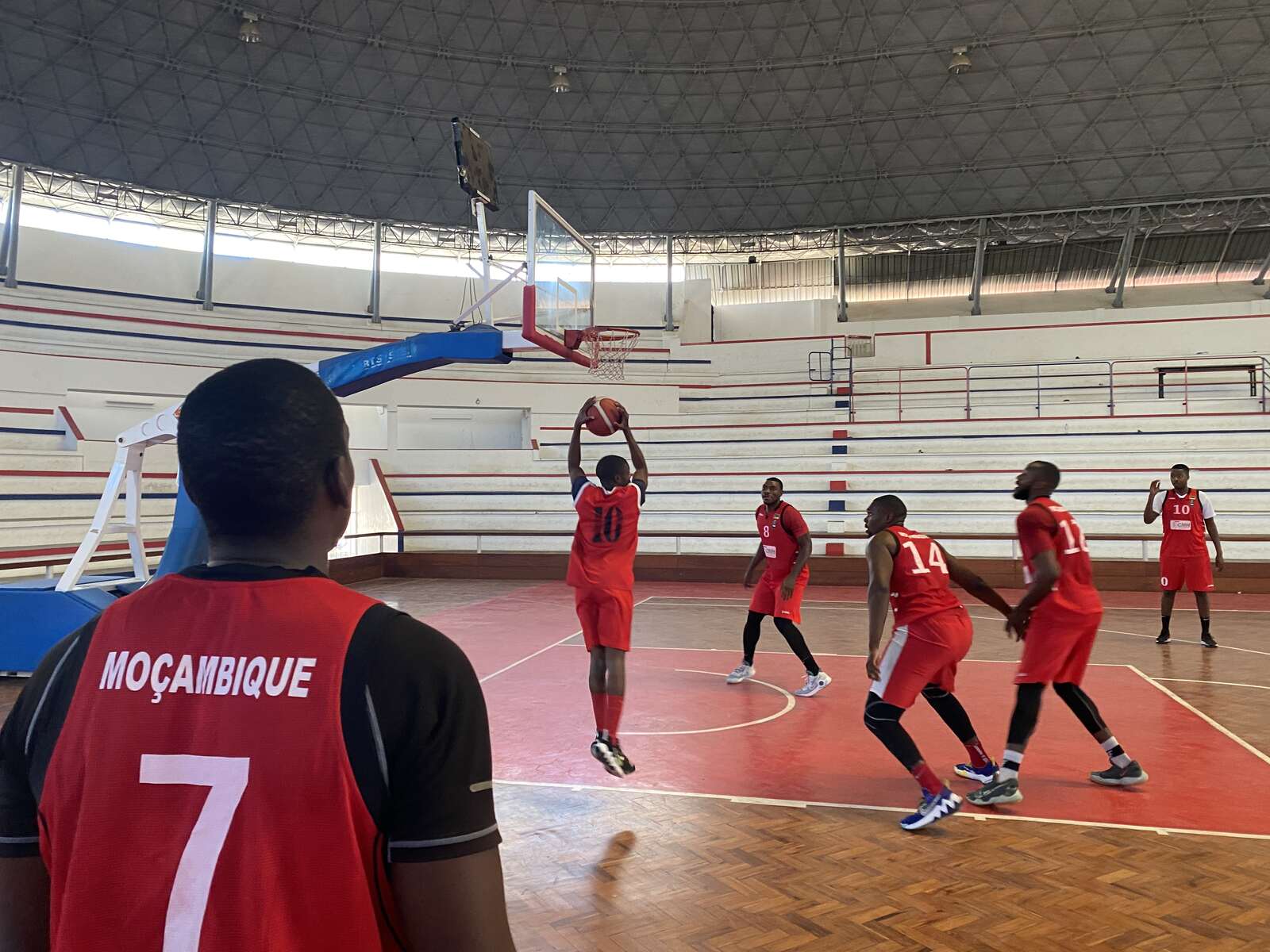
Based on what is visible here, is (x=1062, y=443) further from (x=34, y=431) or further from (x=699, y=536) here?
(x=34, y=431)

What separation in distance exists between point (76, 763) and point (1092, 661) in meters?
9.77

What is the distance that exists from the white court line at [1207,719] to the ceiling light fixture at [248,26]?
18959mm

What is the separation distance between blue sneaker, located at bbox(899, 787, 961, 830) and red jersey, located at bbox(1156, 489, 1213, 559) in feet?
23.5

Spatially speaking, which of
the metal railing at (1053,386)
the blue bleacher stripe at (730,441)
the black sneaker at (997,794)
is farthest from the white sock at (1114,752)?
the metal railing at (1053,386)

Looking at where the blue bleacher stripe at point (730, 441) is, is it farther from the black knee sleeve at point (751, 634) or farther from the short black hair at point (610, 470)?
the short black hair at point (610, 470)

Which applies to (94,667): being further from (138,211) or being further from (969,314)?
(969,314)

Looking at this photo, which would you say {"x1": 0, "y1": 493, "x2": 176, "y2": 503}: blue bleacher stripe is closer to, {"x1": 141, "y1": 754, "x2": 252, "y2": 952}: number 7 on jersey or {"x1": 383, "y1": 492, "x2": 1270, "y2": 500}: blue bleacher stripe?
{"x1": 383, "y1": 492, "x2": 1270, "y2": 500}: blue bleacher stripe

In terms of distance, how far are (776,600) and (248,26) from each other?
1659 cm

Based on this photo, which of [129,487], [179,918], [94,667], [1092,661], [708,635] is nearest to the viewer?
[179,918]

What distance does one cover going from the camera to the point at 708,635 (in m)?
11.0

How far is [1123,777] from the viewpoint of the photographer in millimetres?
5363

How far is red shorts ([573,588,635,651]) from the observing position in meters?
5.75

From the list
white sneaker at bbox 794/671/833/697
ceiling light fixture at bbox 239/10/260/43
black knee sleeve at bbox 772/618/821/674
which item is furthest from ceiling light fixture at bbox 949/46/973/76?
white sneaker at bbox 794/671/833/697

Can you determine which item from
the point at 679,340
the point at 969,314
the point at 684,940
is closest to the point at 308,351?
the point at 679,340
